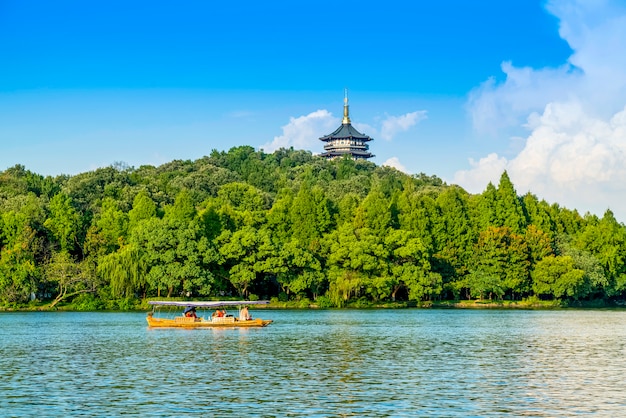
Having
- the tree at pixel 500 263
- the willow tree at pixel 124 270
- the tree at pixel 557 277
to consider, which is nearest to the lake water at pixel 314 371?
the willow tree at pixel 124 270

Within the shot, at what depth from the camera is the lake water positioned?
Answer: 24.9 metres

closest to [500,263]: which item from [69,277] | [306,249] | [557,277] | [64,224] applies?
[557,277]

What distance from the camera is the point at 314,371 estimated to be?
3266 cm

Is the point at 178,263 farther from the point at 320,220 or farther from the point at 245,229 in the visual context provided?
the point at 320,220

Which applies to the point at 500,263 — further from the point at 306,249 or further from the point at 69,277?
the point at 69,277

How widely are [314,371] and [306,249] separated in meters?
57.5

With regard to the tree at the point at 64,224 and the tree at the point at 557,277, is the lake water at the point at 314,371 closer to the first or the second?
the tree at the point at 64,224

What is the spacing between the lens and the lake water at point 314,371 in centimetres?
2491

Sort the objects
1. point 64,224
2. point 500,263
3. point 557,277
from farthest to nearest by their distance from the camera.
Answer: point 500,263 → point 557,277 → point 64,224

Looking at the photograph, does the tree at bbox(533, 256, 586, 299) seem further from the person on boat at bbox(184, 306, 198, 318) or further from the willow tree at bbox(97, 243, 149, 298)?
the person on boat at bbox(184, 306, 198, 318)

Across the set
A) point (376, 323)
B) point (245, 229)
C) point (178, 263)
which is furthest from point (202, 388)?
point (245, 229)

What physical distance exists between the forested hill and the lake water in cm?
2375

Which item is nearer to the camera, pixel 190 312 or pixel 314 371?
pixel 314 371

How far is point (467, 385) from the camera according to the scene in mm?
28969
